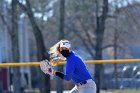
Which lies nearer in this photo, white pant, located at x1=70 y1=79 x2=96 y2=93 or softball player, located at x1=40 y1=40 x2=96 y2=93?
softball player, located at x1=40 y1=40 x2=96 y2=93

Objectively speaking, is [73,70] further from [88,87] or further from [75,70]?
[88,87]

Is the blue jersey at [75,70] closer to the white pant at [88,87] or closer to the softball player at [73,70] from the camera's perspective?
the softball player at [73,70]

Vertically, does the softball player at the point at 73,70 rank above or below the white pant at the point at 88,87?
above

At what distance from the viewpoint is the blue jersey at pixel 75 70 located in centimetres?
936

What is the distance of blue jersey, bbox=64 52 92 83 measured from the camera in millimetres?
9359

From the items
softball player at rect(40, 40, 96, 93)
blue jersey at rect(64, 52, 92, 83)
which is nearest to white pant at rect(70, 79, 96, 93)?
softball player at rect(40, 40, 96, 93)

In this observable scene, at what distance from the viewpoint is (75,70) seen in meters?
9.47

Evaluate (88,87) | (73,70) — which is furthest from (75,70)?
(88,87)

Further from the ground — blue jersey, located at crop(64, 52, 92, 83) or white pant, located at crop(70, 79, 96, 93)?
blue jersey, located at crop(64, 52, 92, 83)

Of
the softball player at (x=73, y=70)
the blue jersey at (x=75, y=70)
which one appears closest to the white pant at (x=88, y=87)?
the softball player at (x=73, y=70)

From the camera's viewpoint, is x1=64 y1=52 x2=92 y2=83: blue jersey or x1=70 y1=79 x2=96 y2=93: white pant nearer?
x1=64 y1=52 x2=92 y2=83: blue jersey

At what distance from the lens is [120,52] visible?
4791cm

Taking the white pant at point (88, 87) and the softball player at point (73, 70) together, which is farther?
the white pant at point (88, 87)

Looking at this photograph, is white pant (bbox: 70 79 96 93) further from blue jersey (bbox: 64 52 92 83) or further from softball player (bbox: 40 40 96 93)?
blue jersey (bbox: 64 52 92 83)
